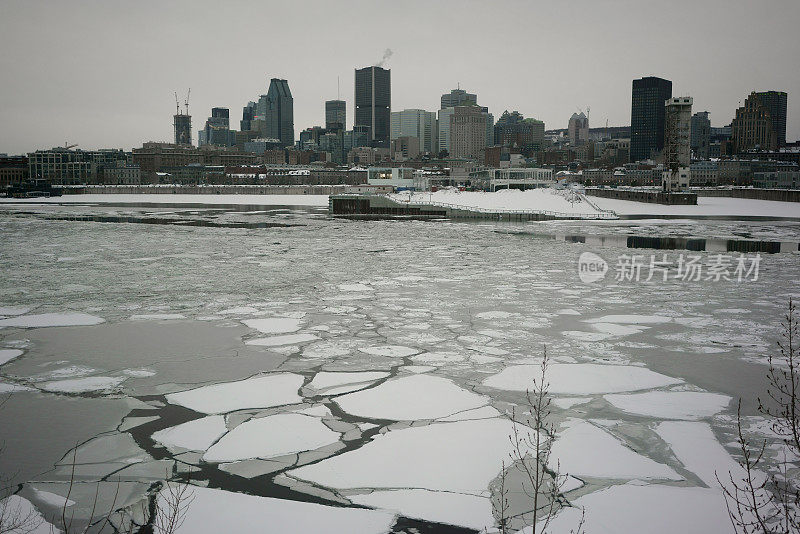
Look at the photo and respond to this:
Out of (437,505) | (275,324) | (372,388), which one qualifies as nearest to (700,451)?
(437,505)

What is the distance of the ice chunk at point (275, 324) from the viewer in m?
11.7

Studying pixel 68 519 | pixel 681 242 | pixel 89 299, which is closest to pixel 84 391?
pixel 68 519

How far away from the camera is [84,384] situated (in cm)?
867

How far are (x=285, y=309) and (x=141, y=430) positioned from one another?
652 cm

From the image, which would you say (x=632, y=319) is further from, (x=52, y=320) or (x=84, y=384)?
(x=52, y=320)

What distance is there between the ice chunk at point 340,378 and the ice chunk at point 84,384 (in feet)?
8.76

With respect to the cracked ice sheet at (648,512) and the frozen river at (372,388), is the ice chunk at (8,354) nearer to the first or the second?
the frozen river at (372,388)

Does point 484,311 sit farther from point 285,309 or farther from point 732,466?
point 732,466

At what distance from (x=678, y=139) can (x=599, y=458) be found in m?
101

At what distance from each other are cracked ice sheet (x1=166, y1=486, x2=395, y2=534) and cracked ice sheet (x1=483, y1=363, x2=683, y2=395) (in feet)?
12.1

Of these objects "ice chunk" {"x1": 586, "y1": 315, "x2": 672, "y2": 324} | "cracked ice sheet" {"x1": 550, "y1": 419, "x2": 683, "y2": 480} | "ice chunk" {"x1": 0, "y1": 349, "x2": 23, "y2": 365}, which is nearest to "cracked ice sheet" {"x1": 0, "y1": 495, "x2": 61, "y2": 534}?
"cracked ice sheet" {"x1": 550, "y1": 419, "x2": 683, "y2": 480}

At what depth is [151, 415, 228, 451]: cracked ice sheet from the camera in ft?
22.2

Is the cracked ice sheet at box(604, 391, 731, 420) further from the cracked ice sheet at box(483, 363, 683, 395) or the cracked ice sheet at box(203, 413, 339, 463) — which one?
the cracked ice sheet at box(203, 413, 339, 463)

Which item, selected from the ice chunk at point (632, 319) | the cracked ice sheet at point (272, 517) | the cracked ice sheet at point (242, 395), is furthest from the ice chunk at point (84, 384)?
the ice chunk at point (632, 319)
